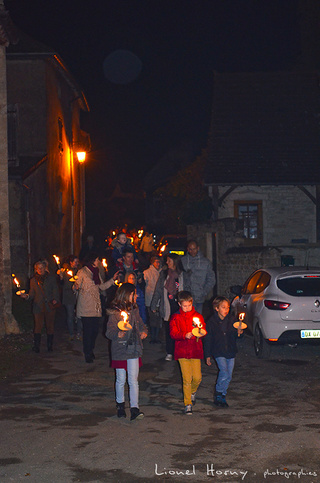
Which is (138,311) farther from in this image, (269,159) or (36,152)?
(269,159)

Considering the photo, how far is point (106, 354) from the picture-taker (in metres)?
14.2

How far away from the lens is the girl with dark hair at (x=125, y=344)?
Result: 9047 millimetres

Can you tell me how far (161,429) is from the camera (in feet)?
Answer: 27.5

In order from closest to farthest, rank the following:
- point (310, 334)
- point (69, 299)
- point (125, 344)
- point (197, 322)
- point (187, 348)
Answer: point (125, 344) → point (197, 322) → point (187, 348) → point (310, 334) → point (69, 299)

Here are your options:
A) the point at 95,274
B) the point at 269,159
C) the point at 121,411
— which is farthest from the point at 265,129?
the point at 121,411

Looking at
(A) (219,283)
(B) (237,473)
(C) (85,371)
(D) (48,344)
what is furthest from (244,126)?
(B) (237,473)

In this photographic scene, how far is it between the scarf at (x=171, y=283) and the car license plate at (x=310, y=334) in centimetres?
255

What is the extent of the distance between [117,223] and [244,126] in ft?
92.6

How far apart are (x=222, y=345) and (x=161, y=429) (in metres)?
1.68

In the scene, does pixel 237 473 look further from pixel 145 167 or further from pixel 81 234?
pixel 145 167

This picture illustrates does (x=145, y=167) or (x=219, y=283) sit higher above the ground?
(x=145, y=167)

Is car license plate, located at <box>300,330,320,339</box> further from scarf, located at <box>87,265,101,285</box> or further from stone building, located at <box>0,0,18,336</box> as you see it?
stone building, located at <box>0,0,18,336</box>

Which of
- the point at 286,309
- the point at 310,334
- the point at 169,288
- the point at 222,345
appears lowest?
the point at 310,334

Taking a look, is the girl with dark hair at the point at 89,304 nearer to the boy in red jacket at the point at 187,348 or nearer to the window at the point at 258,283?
the window at the point at 258,283
